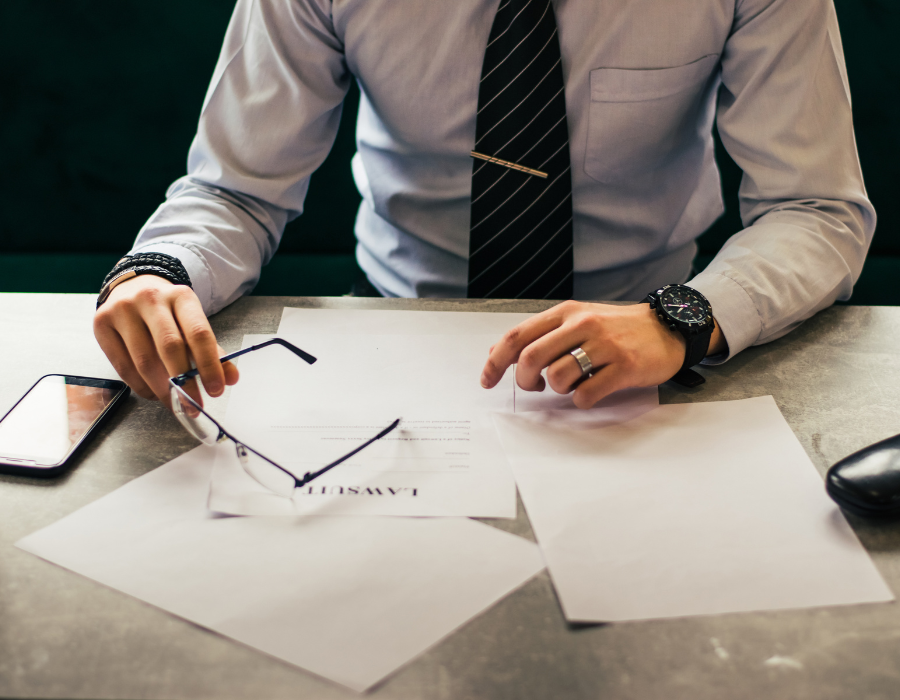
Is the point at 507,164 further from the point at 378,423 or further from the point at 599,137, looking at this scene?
the point at 378,423

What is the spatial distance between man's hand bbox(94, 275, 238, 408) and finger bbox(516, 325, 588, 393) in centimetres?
27

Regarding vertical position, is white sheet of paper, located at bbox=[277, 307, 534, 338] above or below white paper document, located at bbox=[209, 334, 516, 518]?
below

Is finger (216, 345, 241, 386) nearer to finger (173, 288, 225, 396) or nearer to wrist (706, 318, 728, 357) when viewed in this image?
finger (173, 288, 225, 396)

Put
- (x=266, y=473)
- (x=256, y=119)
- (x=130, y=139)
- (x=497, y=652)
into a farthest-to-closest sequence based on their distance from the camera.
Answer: (x=130, y=139)
(x=256, y=119)
(x=266, y=473)
(x=497, y=652)

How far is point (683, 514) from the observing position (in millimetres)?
493

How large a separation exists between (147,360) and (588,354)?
1.33 ft

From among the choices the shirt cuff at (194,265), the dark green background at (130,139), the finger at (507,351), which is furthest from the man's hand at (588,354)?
the dark green background at (130,139)

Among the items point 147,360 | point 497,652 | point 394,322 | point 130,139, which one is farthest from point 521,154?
point 130,139

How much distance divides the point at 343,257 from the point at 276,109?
74 cm

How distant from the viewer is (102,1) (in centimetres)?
137

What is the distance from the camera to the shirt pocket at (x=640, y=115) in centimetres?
87

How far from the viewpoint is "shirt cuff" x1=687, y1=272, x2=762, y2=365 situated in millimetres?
671

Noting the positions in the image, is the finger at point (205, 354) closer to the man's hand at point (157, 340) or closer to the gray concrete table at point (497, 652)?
the man's hand at point (157, 340)

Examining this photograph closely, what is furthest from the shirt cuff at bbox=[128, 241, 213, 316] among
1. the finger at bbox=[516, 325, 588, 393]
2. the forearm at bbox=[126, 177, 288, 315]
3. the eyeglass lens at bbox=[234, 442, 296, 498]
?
the finger at bbox=[516, 325, 588, 393]
